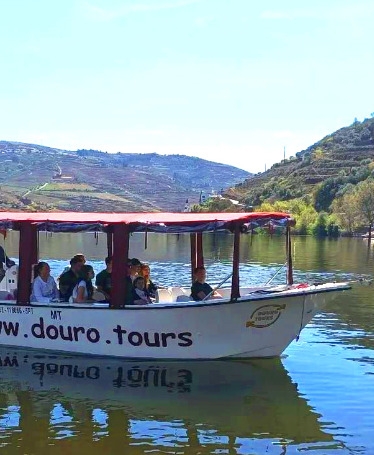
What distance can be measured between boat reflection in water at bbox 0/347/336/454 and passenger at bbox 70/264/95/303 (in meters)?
1.42

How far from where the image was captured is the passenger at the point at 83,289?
55.6 ft

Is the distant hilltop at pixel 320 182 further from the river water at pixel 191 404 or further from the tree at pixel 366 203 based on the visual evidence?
the river water at pixel 191 404

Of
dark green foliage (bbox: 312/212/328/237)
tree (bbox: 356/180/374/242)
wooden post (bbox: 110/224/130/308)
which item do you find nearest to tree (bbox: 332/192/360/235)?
tree (bbox: 356/180/374/242)

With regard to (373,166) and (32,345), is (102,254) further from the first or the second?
(373,166)

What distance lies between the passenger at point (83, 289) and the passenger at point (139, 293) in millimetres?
1170

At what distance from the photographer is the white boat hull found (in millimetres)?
15969

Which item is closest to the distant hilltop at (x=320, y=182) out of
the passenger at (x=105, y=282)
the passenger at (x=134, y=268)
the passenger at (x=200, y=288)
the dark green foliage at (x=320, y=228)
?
the dark green foliage at (x=320, y=228)

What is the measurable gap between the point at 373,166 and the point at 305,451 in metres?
159

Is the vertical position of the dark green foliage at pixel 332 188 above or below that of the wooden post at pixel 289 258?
above

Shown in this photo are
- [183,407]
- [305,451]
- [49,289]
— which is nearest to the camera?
[305,451]

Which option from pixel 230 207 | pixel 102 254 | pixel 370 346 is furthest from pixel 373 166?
pixel 370 346

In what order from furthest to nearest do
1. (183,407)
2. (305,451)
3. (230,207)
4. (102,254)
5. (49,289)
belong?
(230,207)
(102,254)
(49,289)
(183,407)
(305,451)

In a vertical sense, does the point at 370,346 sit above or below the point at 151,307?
below

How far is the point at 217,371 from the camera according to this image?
53.3ft
